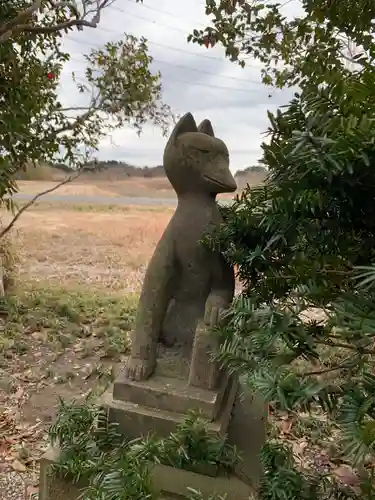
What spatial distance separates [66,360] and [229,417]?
137 cm

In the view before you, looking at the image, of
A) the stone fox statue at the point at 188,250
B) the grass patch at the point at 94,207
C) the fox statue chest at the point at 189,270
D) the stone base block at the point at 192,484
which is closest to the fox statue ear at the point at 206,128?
the stone fox statue at the point at 188,250

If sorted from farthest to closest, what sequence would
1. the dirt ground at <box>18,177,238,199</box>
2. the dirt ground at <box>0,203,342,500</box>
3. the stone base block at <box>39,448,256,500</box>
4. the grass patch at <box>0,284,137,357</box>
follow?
the dirt ground at <box>18,177,238,199</box> → the grass patch at <box>0,284,137,357</box> → the dirt ground at <box>0,203,342,500</box> → the stone base block at <box>39,448,256,500</box>

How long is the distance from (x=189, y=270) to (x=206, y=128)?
0.32m

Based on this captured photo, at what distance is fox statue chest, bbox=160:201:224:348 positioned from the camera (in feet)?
3.40

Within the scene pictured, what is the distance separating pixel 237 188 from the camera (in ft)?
3.34

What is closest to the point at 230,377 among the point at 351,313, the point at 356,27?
the point at 351,313

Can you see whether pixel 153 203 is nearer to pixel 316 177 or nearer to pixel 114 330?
pixel 114 330

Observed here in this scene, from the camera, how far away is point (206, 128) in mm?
1077

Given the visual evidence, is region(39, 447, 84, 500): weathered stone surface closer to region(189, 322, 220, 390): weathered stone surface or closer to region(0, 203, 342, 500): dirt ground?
region(189, 322, 220, 390): weathered stone surface

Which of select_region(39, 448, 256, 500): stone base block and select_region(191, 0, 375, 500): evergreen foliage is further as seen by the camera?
select_region(39, 448, 256, 500): stone base block

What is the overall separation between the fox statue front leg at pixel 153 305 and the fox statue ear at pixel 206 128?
0.25 m

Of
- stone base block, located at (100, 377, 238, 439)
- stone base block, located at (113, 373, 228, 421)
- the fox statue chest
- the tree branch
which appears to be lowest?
stone base block, located at (100, 377, 238, 439)

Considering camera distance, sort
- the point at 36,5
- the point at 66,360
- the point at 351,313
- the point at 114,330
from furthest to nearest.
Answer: the point at 114,330
the point at 66,360
the point at 36,5
the point at 351,313

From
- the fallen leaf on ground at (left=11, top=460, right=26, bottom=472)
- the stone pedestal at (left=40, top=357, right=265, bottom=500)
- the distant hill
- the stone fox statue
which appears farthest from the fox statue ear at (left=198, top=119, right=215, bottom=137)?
the distant hill
